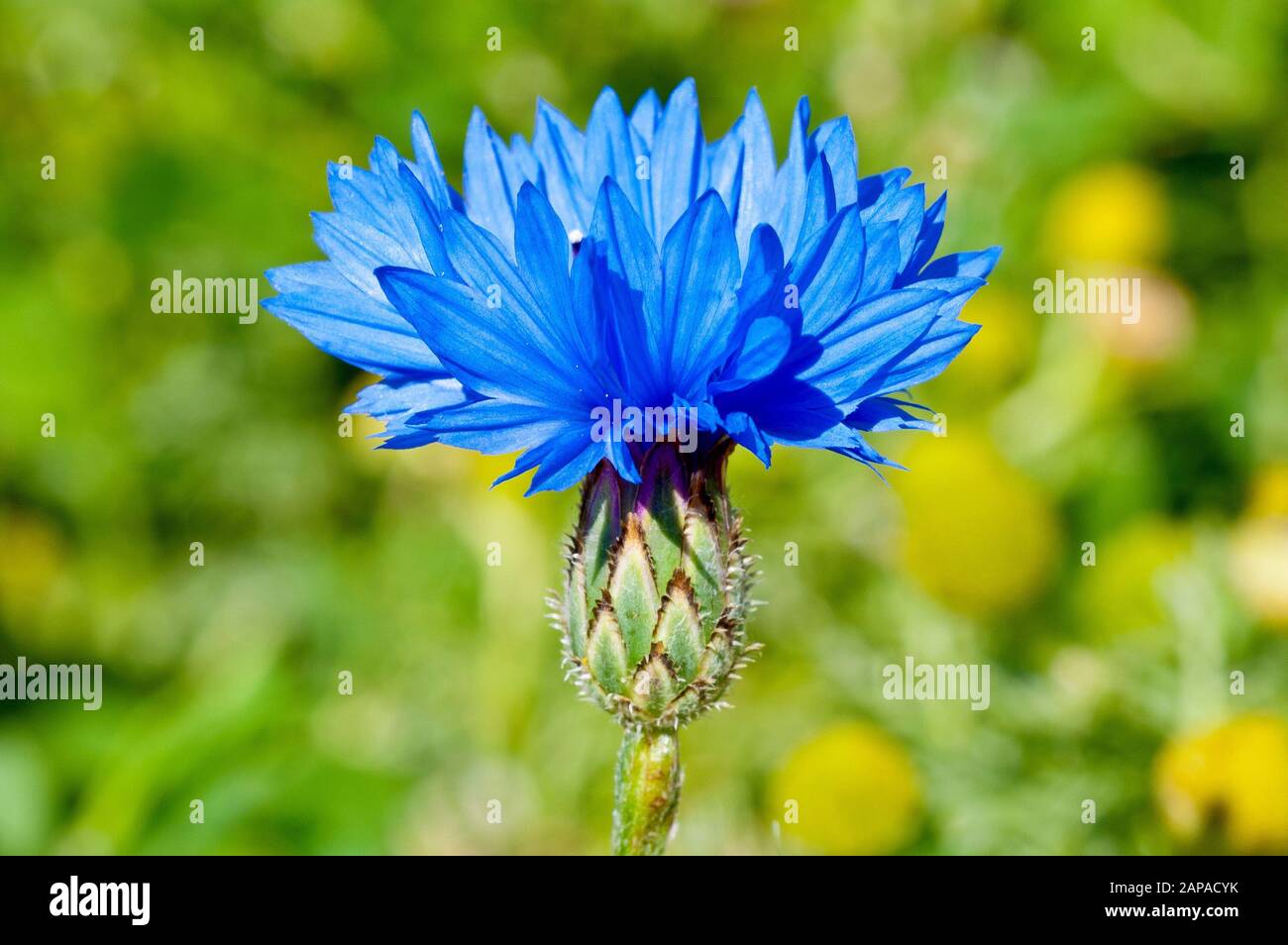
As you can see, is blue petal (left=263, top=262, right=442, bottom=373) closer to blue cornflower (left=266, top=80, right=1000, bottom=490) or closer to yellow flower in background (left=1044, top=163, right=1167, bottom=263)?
blue cornflower (left=266, top=80, right=1000, bottom=490)

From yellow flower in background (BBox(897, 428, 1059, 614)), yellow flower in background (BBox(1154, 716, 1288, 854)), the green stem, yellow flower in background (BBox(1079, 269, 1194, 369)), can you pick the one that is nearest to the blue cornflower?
the green stem

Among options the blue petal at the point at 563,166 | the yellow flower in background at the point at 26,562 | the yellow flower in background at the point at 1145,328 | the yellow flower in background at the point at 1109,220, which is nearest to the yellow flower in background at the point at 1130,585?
the yellow flower in background at the point at 1145,328

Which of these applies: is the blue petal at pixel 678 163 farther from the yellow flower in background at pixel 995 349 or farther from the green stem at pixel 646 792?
the yellow flower in background at pixel 995 349

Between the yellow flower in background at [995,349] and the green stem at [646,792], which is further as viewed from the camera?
the yellow flower in background at [995,349]

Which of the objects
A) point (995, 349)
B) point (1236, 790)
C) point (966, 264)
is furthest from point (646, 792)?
point (995, 349)
